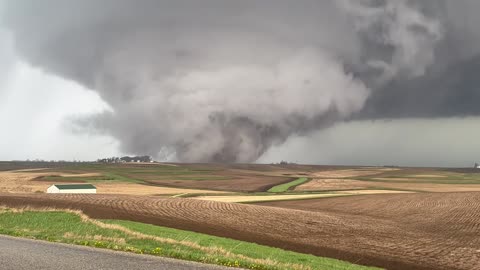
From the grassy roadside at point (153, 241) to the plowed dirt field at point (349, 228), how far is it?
4.78 m

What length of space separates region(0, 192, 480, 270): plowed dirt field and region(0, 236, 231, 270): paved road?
657 inches

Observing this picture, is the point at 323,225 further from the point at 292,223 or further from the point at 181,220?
the point at 181,220

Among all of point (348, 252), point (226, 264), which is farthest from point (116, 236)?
point (348, 252)

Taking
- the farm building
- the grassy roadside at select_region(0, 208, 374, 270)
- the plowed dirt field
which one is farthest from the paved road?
the farm building

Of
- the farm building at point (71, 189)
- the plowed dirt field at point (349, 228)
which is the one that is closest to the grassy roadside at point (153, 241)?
the plowed dirt field at point (349, 228)

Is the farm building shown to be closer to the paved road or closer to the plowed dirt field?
the plowed dirt field

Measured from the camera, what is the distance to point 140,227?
1438 inches

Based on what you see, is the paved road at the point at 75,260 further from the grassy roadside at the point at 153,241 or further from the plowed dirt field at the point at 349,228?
the plowed dirt field at the point at 349,228

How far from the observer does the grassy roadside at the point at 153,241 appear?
20.7m

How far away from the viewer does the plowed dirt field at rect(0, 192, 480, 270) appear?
32.5 m

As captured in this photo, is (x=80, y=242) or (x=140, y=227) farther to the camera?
(x=140, y=227)

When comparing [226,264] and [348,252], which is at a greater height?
[226,264]

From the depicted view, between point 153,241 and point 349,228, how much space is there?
86.0 ft

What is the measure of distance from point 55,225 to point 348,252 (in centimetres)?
2211
